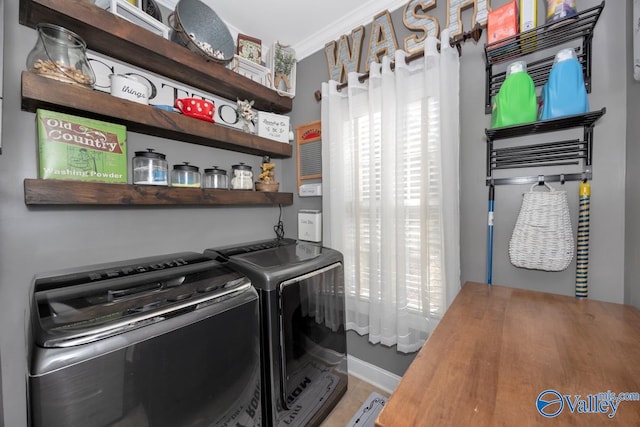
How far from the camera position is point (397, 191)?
5.05ft

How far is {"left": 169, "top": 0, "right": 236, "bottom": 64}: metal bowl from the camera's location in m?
1.46

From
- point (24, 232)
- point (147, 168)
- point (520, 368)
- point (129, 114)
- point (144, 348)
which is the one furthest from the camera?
point (147, 168)

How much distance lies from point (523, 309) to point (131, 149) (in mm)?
2134

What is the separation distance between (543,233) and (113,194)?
82.0 inches

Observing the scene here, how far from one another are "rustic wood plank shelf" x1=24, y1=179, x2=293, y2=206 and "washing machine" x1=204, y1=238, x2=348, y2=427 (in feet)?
1.22

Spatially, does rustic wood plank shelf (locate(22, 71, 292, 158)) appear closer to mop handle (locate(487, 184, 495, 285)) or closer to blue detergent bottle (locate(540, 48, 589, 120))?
mop handle (locate(487, 184, 495, 285))

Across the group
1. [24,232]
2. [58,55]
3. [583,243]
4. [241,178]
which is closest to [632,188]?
[583,243]

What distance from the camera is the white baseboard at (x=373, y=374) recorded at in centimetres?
176

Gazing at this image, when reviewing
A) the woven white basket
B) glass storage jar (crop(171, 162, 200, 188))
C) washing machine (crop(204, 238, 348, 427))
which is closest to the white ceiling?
glass storage jar (crop(171, 162, 200, 188))

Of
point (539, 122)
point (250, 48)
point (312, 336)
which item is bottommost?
point (312, 336)

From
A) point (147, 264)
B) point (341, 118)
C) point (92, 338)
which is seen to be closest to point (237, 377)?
point (92, 338)

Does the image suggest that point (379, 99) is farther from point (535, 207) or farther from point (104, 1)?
point (104, 1)

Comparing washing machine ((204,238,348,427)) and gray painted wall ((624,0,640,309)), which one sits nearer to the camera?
gray painted wall ((624,0,640,309))

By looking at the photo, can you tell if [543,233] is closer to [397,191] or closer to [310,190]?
[397,191]
